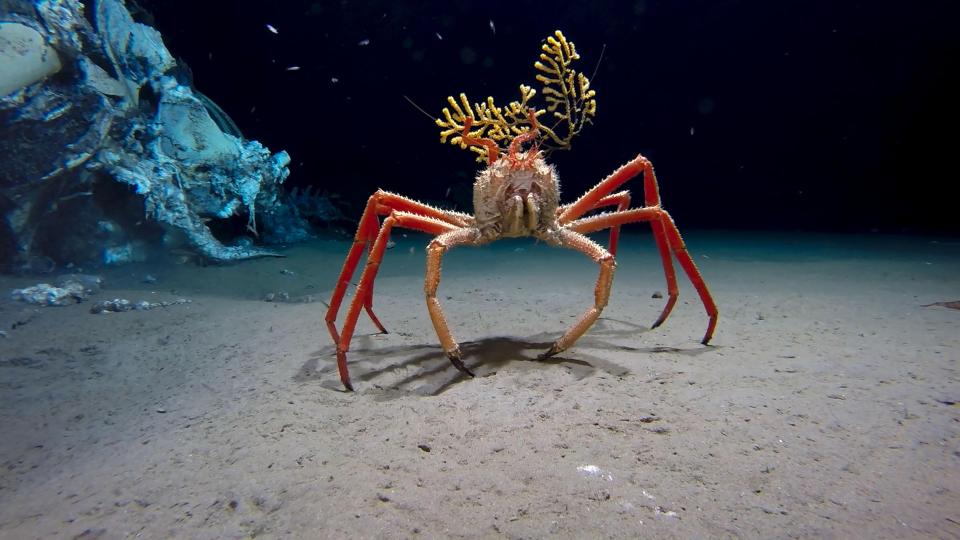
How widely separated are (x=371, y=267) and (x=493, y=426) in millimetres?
1465

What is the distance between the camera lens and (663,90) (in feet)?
43.6

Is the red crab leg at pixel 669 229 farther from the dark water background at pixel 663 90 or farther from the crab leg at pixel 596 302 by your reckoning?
the dark water background at pixel 663 90

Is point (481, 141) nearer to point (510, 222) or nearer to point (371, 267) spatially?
point (510, 222)

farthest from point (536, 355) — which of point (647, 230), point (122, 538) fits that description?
point (647, 230)

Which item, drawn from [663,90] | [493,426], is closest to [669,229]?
[493,426]

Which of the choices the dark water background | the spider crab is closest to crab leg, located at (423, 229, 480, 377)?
the spider crab

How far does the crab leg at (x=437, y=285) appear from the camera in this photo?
112 inches

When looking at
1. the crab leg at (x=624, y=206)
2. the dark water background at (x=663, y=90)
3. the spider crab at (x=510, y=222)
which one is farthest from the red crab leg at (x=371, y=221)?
the dark water background at (x=663, y=90)

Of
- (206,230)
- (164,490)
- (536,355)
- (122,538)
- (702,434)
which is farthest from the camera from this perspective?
(206,230)

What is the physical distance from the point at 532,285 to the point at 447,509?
4522 millimetres

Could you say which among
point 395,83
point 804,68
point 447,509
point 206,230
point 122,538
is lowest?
point 122,538

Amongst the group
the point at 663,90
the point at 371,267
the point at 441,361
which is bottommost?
the point at 441,361

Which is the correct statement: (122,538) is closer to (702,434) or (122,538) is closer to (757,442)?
(702,434)

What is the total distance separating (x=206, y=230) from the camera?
7.44 metres
